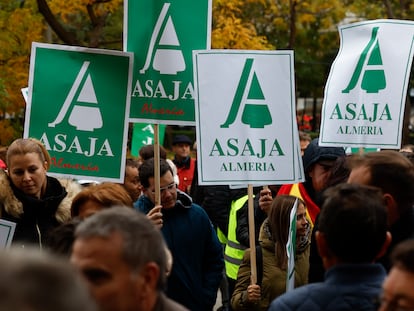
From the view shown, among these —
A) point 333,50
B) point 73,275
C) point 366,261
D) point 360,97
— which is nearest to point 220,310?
point 360,97

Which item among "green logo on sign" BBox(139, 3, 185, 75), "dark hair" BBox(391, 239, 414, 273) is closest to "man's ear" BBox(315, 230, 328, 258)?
"dark hair" BBox(391, 239, 414, 273)

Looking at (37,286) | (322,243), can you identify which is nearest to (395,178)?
(322,243)

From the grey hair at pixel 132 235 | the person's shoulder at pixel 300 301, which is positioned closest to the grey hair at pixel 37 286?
the grey hair at pixel 132 235

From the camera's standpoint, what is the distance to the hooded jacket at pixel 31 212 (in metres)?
5.89

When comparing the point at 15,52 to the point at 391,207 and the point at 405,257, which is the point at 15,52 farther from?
the point at 405,257

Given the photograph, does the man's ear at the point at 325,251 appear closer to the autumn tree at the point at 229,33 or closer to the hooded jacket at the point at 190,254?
the hooded jacket at the point at 190,254

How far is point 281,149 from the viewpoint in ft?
21.4

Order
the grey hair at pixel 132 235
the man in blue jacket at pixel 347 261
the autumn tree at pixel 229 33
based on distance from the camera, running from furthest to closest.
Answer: the autumn tree at pixel 229 33 → the man in blue jacket at pixel 347 261 → the grey hair at pixel 132 235

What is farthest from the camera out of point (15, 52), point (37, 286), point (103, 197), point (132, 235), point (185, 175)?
point (15, 52)

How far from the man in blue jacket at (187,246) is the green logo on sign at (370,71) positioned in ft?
5.10

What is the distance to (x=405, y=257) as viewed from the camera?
9.93ft

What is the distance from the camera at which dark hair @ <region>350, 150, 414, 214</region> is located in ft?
14.3

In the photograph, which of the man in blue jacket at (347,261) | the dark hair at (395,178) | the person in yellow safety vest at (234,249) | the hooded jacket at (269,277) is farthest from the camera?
the person in yellow safety vest at (234,249)

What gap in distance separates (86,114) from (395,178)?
2.66 m
